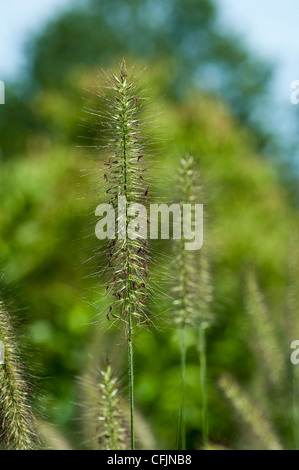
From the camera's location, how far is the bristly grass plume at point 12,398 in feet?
3.55

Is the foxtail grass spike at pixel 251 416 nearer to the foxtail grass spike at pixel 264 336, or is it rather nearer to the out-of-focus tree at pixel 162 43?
the foxtail grass spike at pixel 264 336

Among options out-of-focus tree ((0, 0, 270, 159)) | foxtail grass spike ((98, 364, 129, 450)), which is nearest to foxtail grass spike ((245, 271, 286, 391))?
foxtail grass spike ((98, 364, 129, 450))

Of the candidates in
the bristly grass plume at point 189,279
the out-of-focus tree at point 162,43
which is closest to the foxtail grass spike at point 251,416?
the bristly grass plume at point 189,279

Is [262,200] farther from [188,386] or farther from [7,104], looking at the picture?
[7,104]

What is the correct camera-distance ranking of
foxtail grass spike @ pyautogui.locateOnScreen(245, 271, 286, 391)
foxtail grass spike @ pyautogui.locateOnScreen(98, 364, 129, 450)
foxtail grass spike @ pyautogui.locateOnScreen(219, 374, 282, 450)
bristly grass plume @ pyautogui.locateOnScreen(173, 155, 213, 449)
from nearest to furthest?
foxtail grass spike @ pyautogui.locateOnScreen(98, 364, 129, 450), bristly grass plume @ pyautogui.locateOnScreen(173, 155, 213, 449), foxtail grass spike @ pyautogui.locateOnScreen(219, 374, 282, 450), foxtail grass spike @ pyautogui.locateOnScreen(245, 271, 286, 391)

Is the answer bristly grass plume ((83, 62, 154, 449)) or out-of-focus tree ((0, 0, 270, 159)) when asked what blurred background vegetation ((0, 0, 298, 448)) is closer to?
bristly grass plume ((83, 62, 154, 449))

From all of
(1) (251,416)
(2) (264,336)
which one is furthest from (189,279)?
(2) (264,336)

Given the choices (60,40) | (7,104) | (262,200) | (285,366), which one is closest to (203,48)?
(60,40)

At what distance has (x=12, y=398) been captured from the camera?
43.1 inches

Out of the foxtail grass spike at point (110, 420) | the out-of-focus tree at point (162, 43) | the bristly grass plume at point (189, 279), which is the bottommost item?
the foxtail grass spike at point (110, 420)

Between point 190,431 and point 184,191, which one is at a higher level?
point 184,191

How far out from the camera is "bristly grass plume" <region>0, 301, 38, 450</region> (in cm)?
108

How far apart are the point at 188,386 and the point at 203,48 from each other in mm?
16151

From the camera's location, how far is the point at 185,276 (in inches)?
54.2
